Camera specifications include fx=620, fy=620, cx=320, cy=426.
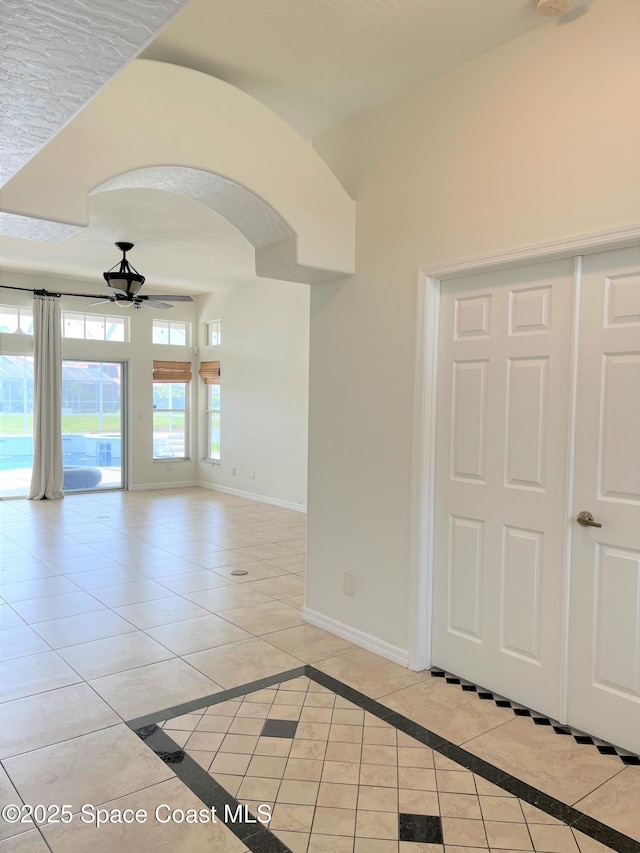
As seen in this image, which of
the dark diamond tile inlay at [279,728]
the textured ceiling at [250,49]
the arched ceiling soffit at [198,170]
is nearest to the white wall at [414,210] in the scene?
the textured ceiling at [250,49]

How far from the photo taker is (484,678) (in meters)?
3.05

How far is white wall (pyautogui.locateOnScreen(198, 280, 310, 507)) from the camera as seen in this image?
809 cm

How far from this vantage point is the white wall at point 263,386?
8.09 metres

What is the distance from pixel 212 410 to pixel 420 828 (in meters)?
8.69

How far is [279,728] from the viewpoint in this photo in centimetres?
266

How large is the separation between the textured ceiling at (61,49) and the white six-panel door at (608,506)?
2.03 m

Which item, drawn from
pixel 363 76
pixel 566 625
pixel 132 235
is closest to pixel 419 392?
pixel 566 625

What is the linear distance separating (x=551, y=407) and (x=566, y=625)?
0.95m

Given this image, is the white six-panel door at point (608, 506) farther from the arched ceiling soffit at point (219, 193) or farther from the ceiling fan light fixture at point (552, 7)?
the arched ceiling soffit at point (219, 193)

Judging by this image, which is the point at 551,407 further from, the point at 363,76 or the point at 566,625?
the point at 363,76

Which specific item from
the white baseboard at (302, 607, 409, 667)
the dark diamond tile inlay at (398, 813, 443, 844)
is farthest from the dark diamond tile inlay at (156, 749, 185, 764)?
the white baseboard at (302, 607, 409, 667)

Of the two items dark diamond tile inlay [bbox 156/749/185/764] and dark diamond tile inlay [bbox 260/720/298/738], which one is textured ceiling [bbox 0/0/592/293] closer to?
dark diamond tile inlay [bbox 156/749/185/764]

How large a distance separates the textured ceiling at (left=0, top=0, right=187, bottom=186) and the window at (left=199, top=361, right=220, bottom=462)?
8.51 m

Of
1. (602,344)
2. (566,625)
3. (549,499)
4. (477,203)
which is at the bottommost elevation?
(566,625)
